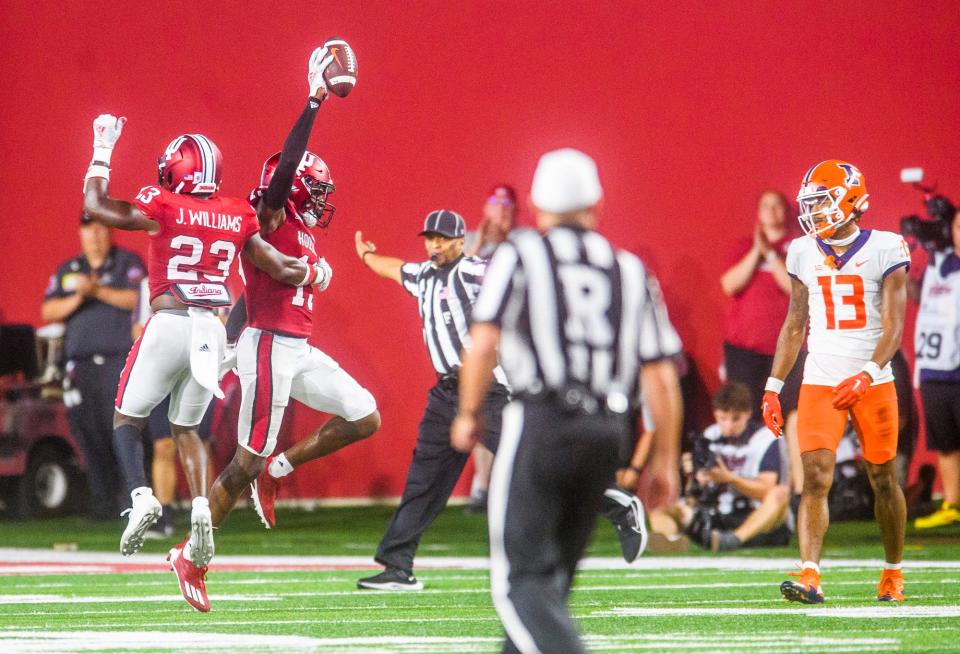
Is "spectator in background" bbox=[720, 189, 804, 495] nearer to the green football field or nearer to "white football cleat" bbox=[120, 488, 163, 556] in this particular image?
the green football field

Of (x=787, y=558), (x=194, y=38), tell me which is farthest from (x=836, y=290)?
(x=194, y=38)

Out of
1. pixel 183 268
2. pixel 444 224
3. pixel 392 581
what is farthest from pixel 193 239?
pixel 392 581

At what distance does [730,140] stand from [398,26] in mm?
3081

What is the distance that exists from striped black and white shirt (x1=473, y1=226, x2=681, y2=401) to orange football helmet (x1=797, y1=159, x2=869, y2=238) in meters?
3.33

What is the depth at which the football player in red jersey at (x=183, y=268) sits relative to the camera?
23.6ft

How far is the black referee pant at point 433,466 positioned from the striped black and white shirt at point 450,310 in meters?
0.11

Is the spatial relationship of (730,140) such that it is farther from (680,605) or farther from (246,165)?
(680,605)

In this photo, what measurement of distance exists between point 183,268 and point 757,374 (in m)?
6.24

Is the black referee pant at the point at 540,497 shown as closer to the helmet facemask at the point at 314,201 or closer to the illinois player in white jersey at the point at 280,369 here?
the illinois player in white jersey at the point at 280,369

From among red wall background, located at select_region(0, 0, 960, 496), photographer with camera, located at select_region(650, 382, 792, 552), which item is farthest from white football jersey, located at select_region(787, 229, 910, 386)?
red wall background, located at select_region(0, 0, 960, 496)

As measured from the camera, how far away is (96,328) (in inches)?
485

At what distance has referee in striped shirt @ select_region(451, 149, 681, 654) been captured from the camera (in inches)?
159

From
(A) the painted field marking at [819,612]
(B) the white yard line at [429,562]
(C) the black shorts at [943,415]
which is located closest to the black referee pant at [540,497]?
(A) the painted field marking at [819,612]

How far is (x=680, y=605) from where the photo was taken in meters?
7.09
